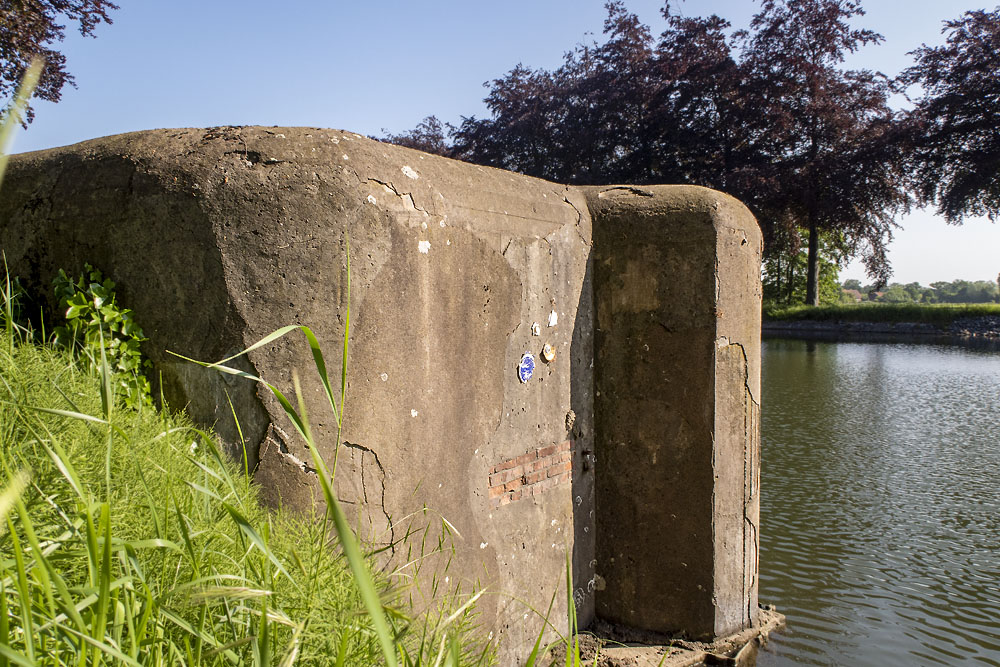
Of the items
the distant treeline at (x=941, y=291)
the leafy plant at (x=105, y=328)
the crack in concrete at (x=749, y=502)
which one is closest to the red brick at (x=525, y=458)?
the crack in concrete at (x=749, y=502)

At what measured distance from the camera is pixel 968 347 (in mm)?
22094

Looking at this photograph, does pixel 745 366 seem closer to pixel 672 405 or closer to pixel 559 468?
pixel 672 405

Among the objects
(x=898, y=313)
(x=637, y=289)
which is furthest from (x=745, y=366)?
(x=898, y=313)

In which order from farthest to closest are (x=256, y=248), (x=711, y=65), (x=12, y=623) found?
(x=711, y=65) → (x=256, y=248) → (x=12, y=623)

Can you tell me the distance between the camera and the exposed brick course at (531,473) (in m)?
3.29

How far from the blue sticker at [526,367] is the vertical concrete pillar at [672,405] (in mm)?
652

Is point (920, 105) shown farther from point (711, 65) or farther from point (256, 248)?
point (256, 248)

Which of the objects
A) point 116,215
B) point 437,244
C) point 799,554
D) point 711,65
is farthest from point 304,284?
point 711,65

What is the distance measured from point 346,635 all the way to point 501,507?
202 centimetres

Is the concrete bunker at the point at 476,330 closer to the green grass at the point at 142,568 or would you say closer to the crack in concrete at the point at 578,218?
the crack in concrete at the point at 578,218

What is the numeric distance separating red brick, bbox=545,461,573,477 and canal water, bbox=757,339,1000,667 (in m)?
1.59

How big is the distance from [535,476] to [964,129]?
972 inches

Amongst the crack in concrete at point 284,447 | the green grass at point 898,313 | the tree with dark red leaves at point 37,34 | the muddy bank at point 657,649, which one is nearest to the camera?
the crack in concrete at point 284,447

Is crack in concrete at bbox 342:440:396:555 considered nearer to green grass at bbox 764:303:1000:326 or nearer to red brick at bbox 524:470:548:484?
red brick at bbox 524:470:548:484
